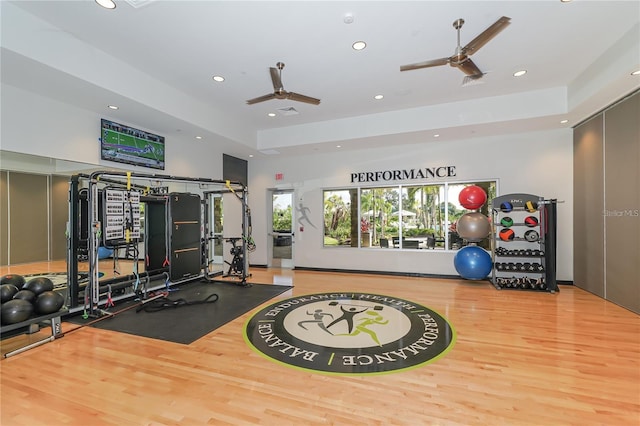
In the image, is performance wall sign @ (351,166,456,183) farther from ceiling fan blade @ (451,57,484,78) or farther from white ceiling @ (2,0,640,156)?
ceiling fan blade @ (451,57,484,78)

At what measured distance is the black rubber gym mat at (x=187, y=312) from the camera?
3.83 metres

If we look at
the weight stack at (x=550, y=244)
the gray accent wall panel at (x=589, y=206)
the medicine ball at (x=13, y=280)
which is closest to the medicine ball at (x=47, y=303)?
the medicine ball at (x=13, y=280)

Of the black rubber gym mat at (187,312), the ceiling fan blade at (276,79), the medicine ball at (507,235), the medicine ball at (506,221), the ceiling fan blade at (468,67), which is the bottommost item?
the black rubber gym mat at (187,312)

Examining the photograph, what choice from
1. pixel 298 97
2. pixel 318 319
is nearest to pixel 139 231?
pixel 318 319

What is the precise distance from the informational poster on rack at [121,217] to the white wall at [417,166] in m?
3.89

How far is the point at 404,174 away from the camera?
7.29 metres

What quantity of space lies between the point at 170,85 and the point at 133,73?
673 millimetres

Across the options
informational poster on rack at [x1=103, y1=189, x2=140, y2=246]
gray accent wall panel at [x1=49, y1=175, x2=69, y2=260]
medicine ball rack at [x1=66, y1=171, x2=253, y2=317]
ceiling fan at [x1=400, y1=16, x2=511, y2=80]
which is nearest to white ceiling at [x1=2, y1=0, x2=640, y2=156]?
ceiling fan at [x1=400, y1=16, x2=511, y2=80]

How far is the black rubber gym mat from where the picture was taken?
12.6 feet

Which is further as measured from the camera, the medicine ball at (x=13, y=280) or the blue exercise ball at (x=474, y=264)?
the blue exercise ball at (x=474, y=264)

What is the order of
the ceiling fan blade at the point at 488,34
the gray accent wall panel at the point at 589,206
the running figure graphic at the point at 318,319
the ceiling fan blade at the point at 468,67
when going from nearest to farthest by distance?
the ceiling fan blade at the point at 488,34 < the ceiling fan blade at the point at 468,67 < the running figure graphic at the point at 318,319 < the gray accent wall panel at the point at 589,206

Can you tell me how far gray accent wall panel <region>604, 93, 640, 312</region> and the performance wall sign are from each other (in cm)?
272

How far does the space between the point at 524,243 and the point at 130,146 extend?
845cm

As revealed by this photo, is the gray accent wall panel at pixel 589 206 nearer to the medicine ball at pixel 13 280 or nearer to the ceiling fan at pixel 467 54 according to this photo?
the ceiling fan at pixel 467 54
